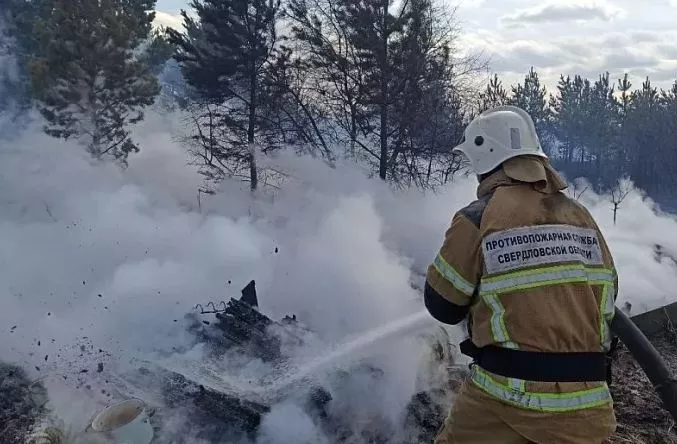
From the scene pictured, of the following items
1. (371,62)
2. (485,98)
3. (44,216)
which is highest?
(371,62)

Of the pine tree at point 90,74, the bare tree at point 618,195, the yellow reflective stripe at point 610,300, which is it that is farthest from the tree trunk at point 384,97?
the yellow reflective stripe at point 610,300

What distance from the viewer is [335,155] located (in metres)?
15.6

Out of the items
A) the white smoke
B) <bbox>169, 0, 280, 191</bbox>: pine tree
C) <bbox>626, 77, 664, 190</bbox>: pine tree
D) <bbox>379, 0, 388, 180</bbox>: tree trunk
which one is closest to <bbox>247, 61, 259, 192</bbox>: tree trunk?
<bbox>169, 0, 280, 191</bbox>: pine tree

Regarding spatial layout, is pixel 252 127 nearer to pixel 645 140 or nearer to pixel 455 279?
pixel 455 279

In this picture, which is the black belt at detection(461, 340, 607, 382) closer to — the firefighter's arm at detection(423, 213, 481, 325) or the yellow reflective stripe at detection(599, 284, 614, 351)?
the yellow reflective stripe at detection(599, 284, 614, 351)

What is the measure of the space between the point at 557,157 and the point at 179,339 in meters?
55.4

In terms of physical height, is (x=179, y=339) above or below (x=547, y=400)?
below

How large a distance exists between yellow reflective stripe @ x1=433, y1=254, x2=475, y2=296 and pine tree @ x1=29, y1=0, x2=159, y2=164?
14.1 meters

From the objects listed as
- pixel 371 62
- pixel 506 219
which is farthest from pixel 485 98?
pixel 506 219

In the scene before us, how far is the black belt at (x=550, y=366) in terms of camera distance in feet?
6.44

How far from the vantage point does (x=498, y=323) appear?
6.65 ft

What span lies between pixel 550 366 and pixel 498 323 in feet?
0.72

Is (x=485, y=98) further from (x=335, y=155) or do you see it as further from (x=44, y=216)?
(x=44, y=216)

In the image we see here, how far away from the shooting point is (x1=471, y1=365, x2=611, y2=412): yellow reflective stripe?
196 cm
